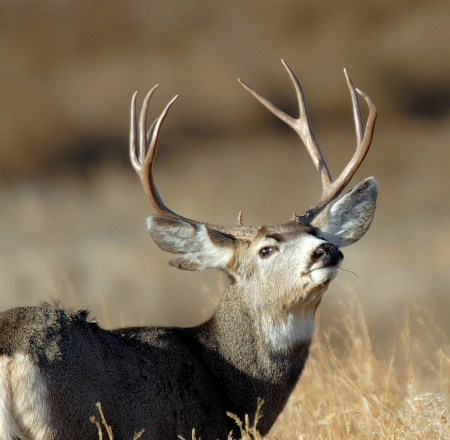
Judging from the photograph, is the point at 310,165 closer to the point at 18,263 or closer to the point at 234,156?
the point at 234,156

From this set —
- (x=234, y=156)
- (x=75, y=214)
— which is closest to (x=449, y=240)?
(x=234, y=156)

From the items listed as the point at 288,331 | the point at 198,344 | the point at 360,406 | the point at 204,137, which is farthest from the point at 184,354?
the point at 204,137

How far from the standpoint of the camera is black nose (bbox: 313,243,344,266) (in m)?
3.50

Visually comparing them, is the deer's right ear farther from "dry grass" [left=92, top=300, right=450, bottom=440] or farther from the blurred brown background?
the blurred brown background

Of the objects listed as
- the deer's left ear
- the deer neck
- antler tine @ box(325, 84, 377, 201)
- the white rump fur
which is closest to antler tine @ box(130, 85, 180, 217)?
the deer neck

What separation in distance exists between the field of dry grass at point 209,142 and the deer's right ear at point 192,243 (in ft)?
13.5

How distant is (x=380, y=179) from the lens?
9.18 meters

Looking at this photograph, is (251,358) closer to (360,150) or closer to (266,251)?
(266,251)

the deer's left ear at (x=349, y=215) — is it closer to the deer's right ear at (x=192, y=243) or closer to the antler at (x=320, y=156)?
the antler at (x=320, y=156)

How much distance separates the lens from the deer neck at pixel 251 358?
3566 millimetres

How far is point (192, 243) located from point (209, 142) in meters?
5.45

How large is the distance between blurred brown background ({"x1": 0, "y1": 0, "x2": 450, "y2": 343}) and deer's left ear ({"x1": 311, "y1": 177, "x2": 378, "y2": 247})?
4054 mm

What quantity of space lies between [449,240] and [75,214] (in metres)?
4.87

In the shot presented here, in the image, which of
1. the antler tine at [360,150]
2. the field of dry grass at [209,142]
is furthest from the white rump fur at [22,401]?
the field of dry grass at [209,142]
